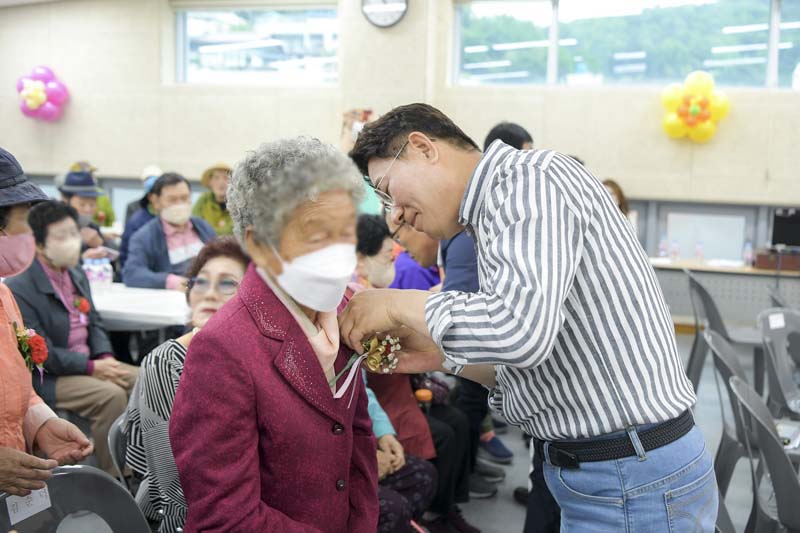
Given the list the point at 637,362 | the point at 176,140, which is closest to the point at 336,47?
the point at 176,140

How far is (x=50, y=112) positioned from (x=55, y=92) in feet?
0.83

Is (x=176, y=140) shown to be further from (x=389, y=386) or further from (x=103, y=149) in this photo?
(x=389, y=386)

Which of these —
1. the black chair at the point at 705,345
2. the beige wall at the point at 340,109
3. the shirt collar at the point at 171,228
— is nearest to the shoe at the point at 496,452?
the black chair at the point at 705,345

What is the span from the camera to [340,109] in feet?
24.9

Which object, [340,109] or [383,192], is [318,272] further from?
[340,109]

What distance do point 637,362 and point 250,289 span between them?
→ 606 mm

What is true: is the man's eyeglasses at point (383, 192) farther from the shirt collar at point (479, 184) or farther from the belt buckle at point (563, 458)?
the belt buckle at point (563, 458)

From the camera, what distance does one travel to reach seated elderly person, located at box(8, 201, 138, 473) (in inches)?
124

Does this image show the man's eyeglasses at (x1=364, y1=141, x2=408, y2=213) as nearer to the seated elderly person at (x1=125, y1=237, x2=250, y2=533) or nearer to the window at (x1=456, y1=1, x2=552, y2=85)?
the seated elderly person at (x1=125, y1=237, x2=250, y2=533)

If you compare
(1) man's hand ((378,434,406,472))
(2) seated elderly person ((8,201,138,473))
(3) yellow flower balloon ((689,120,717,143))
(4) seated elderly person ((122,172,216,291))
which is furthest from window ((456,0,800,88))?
(1) man's hand ((378,434,406,472))

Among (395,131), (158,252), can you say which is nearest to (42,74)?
(158,252)

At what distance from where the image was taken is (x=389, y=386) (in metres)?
2.80

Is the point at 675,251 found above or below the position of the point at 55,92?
below

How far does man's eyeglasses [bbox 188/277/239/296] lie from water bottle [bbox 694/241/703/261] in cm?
670
